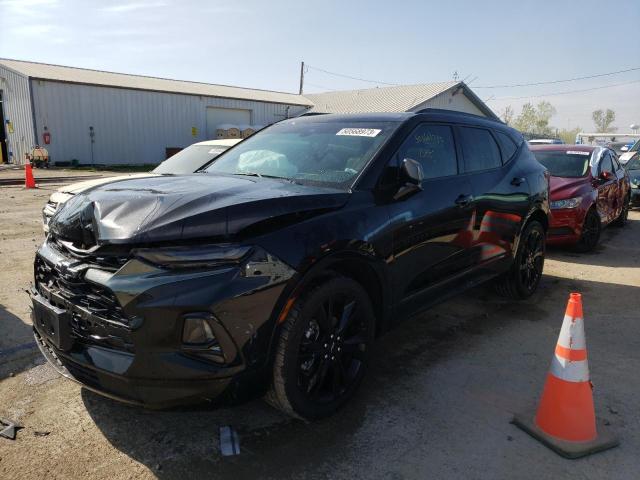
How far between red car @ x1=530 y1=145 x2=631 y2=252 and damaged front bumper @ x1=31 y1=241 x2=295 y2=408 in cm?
621

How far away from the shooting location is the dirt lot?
8.23 ft

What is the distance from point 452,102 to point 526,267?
97.1ft

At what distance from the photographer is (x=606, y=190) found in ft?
27.5

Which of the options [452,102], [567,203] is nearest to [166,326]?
Result: [567,203]

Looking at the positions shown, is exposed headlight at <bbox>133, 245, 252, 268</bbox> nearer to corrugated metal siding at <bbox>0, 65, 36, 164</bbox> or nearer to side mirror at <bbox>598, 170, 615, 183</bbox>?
side mirror at <bbox>598, 170, 615, 183</bbox>

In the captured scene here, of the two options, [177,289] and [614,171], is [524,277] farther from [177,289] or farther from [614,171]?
[614,171]

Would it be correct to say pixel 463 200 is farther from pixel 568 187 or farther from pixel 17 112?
pixel 17 112

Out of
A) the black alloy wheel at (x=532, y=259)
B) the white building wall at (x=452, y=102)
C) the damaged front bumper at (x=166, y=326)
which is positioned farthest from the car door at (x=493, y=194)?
the white building wall at (x=452, y=102)

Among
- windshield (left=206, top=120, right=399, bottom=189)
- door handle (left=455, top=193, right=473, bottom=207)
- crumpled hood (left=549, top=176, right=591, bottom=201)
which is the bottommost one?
crumpled hood (left=549, top=176, right=591, bottom=201)

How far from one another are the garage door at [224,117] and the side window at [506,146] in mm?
26936

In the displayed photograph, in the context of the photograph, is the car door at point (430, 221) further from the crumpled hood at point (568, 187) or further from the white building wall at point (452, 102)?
the white building wall at point (452, 102)

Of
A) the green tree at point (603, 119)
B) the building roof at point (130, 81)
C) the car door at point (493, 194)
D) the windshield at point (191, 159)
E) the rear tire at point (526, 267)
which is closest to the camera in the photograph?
the car door at point (493, 194)

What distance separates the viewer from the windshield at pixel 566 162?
26.8 feet

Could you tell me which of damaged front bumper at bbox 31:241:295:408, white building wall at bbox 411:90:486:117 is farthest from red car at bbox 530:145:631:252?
white building wall at bbox 411:90:486:117
